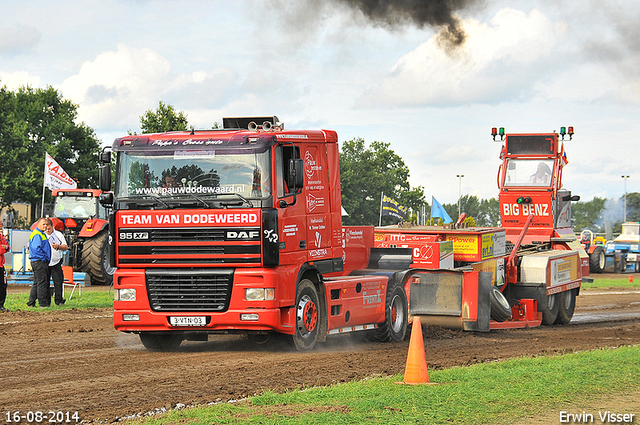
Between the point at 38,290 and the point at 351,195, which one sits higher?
the point at 351,195

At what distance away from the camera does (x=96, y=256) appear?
912 inches

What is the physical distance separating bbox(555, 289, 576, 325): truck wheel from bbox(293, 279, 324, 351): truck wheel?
8273mm

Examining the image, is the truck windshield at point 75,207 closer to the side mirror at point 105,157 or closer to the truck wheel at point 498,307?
the truck wheel at point 498,307

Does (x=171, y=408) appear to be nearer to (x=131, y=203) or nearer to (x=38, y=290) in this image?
(x=131, y=203)

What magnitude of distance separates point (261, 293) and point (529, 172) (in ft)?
40.3

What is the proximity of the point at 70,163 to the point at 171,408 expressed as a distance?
48.0 m

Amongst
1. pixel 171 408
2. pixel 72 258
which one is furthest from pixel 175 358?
pixel 72 258

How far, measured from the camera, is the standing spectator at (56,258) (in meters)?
16.8

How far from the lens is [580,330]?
54.1ft

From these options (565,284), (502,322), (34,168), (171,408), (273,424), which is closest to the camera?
(273,424)

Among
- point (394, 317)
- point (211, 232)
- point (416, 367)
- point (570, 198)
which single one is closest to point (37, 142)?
point (570, 198)

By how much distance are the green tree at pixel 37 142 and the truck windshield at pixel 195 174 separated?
134ft

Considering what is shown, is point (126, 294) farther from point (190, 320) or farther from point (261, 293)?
point (261, 293)

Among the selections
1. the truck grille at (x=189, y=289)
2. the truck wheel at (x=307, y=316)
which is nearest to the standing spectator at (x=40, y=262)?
the truck grille at (x=189, y=289)
